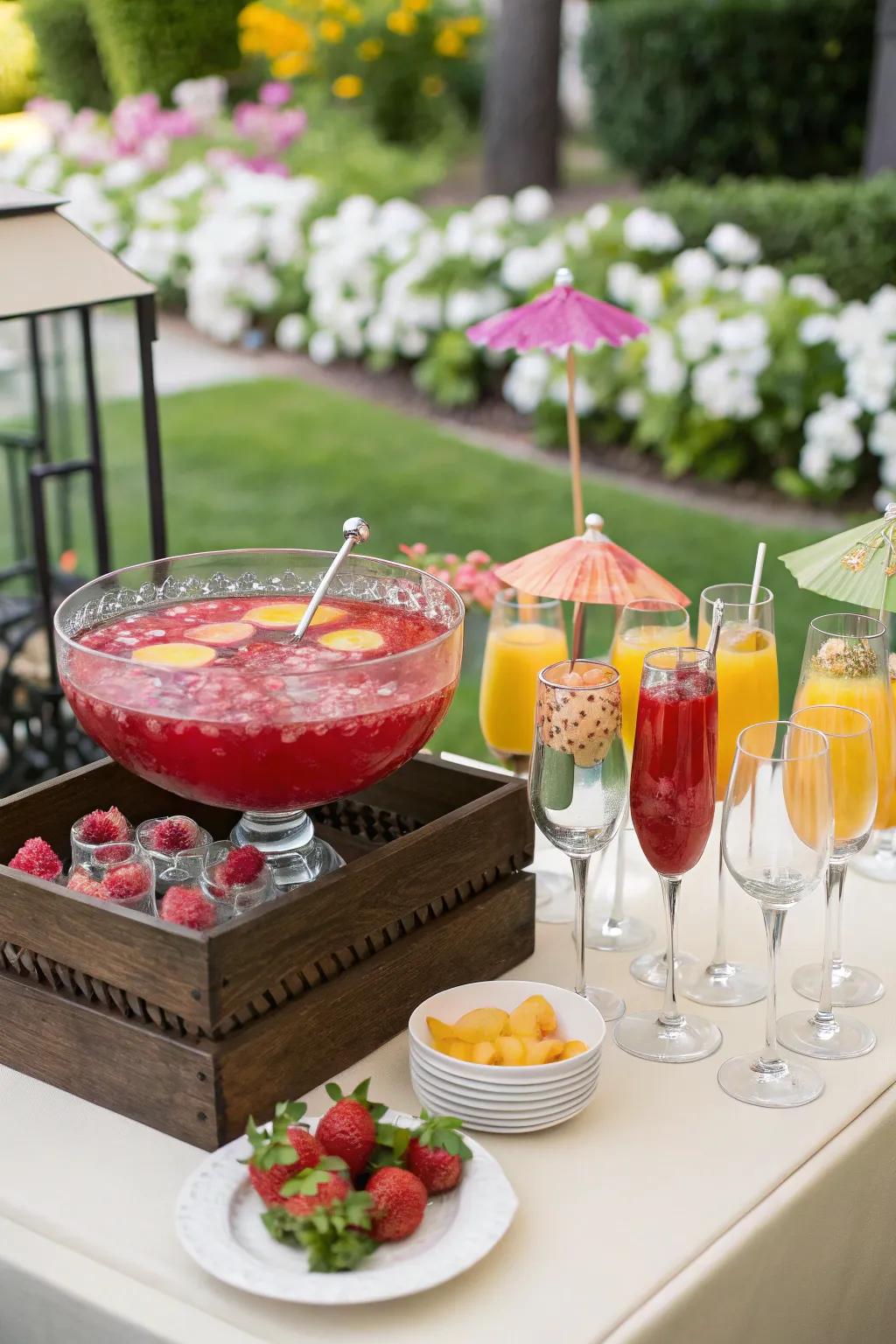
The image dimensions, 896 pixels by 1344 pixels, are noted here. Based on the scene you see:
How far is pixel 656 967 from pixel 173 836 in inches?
20.2

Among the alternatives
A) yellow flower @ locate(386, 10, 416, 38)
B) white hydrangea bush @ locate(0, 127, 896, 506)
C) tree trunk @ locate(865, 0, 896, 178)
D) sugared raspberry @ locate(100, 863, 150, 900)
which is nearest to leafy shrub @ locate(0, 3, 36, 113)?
yellow flower @ locate(386, 10, 416, 38)

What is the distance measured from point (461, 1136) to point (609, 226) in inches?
208

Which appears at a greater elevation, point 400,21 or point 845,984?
point 400,21

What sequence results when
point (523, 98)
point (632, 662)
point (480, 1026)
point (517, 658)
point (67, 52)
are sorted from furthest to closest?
point (67, 52), point (523, 98), point (517, 658), point (632, 662), point (480, 1026)

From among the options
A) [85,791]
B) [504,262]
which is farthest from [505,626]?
[504,262]

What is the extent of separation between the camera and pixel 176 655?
60.4 inches

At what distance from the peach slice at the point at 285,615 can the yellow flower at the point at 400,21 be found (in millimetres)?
10380

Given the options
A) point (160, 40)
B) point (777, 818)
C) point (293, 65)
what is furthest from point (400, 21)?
point (777, 818)

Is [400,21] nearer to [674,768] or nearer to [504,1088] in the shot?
[674,768]

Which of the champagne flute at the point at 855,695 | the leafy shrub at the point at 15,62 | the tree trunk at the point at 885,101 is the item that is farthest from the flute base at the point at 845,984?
the leafy shrub at the point at 15,62

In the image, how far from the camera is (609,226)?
241 inches

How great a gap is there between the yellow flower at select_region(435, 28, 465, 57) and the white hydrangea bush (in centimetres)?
420

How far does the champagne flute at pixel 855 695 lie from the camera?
5.41 feet

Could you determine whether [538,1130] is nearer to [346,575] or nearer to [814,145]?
[346,575]
